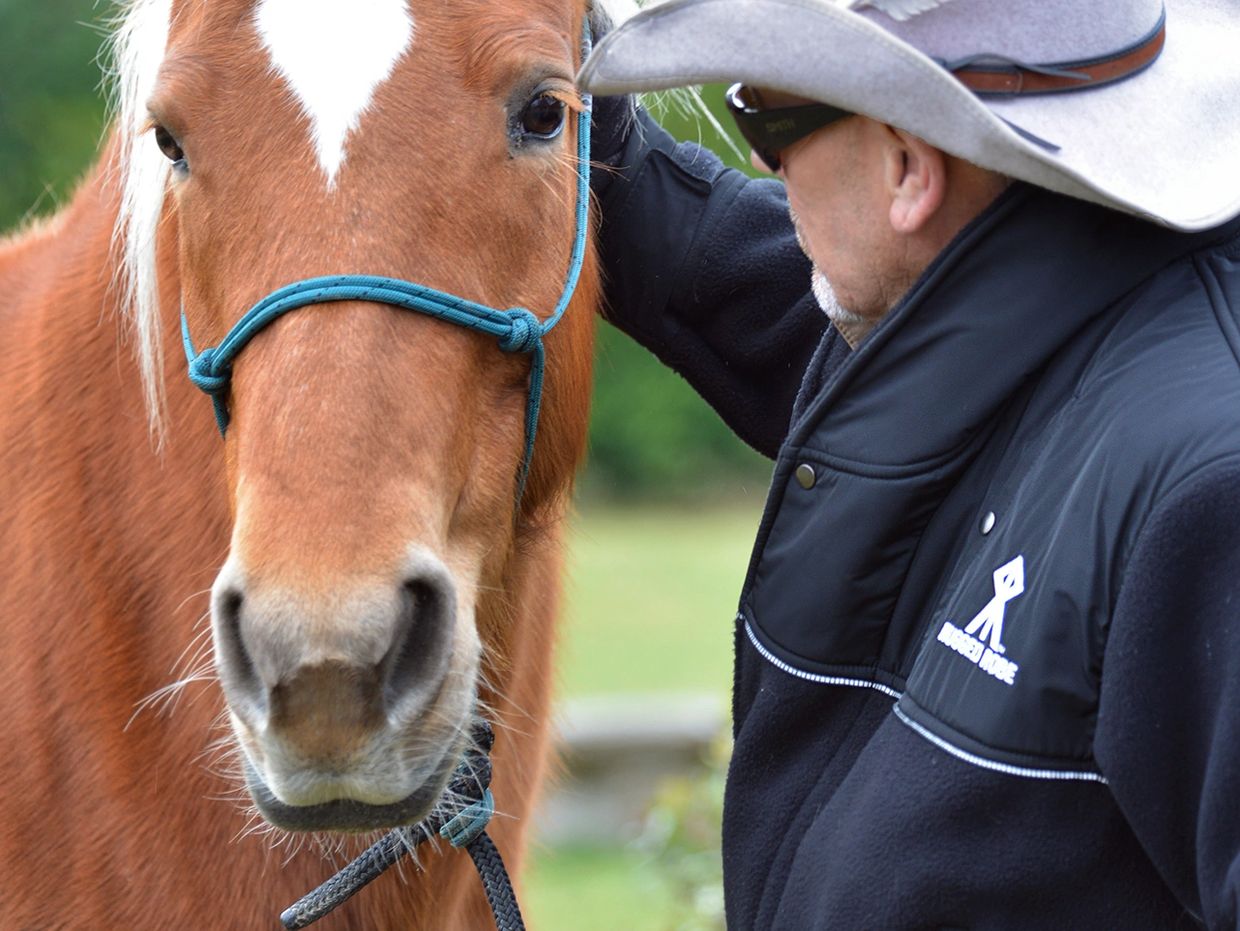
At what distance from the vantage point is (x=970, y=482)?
171cm

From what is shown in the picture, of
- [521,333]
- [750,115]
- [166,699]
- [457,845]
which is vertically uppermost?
[750,115]

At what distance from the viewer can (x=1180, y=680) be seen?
1382 millimetres

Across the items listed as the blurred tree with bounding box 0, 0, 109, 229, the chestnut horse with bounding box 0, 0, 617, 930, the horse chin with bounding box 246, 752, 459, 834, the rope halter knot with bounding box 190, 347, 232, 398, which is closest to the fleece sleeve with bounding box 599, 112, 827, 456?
the chestnut horse with bounding box 0, 0, 617, 930

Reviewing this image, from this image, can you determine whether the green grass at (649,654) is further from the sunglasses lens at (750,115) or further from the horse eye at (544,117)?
the sunglasses lens at (750,115)

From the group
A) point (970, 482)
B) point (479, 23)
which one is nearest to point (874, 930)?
point (970, 482)

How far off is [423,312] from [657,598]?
1023cm

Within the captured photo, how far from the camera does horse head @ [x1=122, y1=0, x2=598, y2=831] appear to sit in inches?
63.8

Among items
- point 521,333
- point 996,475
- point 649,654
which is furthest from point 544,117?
point 649,654

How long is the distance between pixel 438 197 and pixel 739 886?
1025mm

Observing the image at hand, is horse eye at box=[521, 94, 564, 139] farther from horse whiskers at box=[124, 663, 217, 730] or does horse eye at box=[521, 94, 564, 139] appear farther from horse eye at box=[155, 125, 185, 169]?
horse whiskers at box=[124, 663, 217, 730]

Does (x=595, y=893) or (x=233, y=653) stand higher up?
(x=233, y=653)

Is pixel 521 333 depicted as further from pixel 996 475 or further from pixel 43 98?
pixel 43 98

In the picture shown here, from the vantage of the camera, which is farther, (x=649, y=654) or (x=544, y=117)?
(x=649, y=654)

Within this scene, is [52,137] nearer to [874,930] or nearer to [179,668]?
[179,668]
